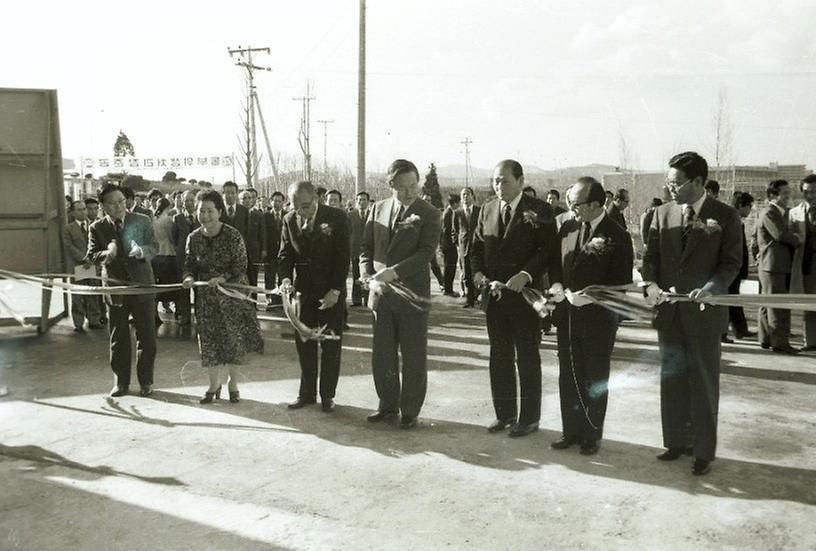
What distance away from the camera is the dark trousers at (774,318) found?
890cm

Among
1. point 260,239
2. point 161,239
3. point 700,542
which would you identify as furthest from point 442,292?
point 700,542

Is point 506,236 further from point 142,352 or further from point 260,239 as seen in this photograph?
point 260,239

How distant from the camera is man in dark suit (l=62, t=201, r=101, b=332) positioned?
10656 millimetres

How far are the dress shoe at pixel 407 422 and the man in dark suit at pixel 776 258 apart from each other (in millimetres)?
5085

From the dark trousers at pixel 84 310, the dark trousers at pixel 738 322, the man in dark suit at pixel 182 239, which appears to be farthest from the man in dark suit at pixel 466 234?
the dark trousers at pixel 84 310

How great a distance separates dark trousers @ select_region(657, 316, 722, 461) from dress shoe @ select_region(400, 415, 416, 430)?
1.90 meters

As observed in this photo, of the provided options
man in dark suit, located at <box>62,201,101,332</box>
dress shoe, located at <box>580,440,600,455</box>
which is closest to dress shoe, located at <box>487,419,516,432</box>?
dress shoe, located at <box>580,440,600,455</box>

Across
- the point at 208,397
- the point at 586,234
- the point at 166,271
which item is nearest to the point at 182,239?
the point at 166,271

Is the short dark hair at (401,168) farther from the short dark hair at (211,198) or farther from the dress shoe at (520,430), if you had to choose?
the dress shoe at (520,430)

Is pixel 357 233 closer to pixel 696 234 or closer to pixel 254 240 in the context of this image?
pixel 254 240

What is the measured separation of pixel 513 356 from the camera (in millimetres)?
5871

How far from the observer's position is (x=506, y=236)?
5766mm

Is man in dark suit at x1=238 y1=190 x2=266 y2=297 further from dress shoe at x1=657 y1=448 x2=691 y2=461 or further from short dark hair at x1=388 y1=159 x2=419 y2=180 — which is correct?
dress shoe at x1=657 y1=448 x2=691 y2=461

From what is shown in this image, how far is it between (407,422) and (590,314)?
5.64 ft
